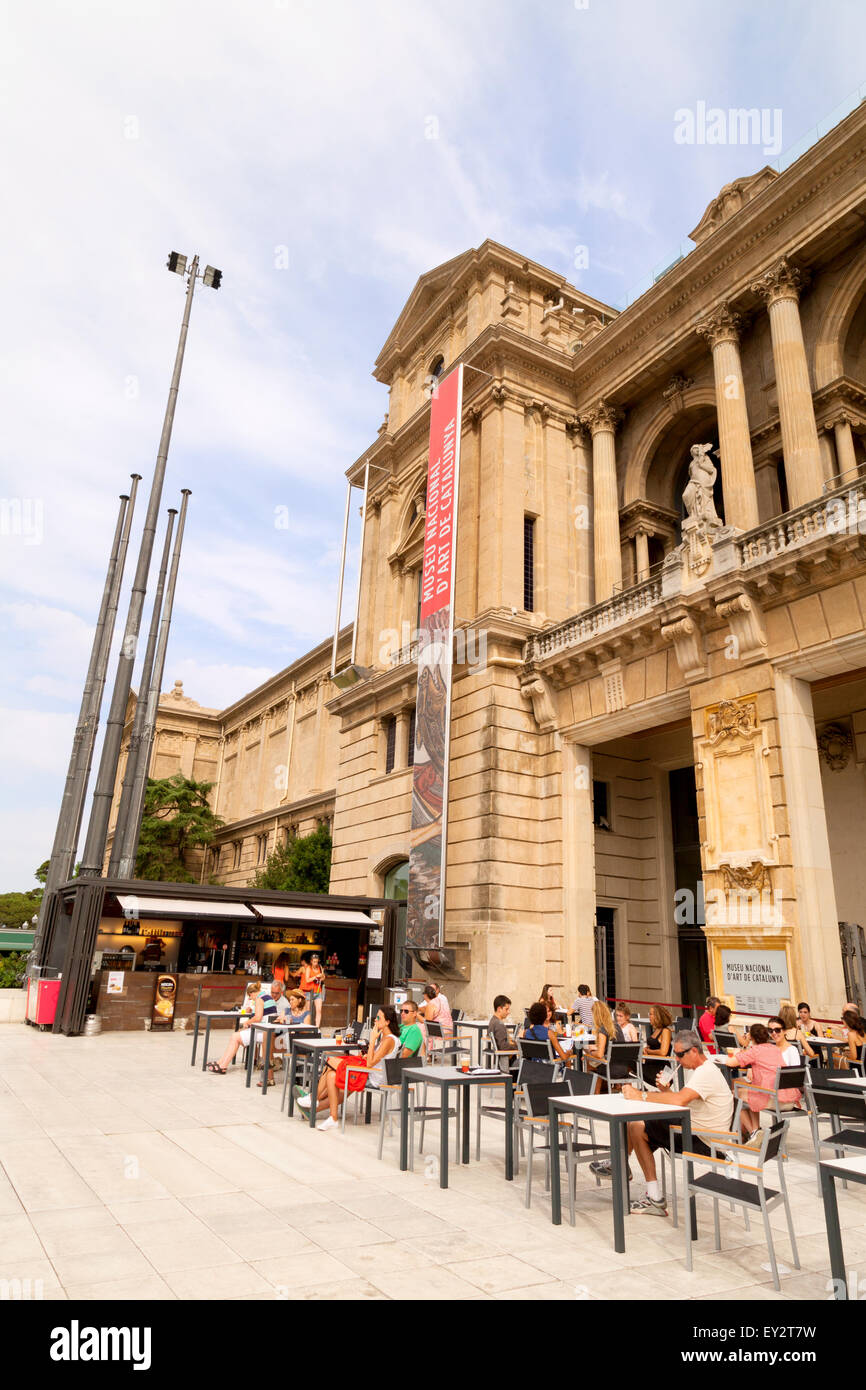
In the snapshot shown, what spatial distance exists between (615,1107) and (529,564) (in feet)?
64.8

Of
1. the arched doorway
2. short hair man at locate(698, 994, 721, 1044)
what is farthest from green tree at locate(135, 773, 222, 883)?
short hair man at locate(698, 994, 721, 1044)

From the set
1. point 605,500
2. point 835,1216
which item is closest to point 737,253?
point 605,500

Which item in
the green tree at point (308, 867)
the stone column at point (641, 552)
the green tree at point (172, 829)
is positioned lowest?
the green tree at point (308, 867)

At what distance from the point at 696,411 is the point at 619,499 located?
10.9ft

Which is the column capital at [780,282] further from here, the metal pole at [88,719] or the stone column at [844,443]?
the metal pole at [88,719]

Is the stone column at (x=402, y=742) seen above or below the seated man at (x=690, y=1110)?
above

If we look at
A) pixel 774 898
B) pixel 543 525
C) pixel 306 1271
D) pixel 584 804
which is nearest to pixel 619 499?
pixel 543 525

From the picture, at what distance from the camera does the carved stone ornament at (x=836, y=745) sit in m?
20.4

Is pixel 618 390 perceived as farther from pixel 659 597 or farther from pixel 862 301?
pixel 659 597

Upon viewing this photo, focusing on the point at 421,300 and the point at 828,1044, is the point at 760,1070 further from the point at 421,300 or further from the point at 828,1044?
the point at 421,300

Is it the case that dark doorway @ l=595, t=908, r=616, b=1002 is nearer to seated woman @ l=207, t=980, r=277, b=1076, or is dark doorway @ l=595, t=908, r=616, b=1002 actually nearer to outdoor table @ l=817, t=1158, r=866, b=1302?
seated woman @ l=207, t=980, r=277, b=1076

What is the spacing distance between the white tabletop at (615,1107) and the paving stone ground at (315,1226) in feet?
2.86

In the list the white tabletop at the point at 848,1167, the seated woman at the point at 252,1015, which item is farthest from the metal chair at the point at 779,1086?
the seated woman at the point at 252,1015
